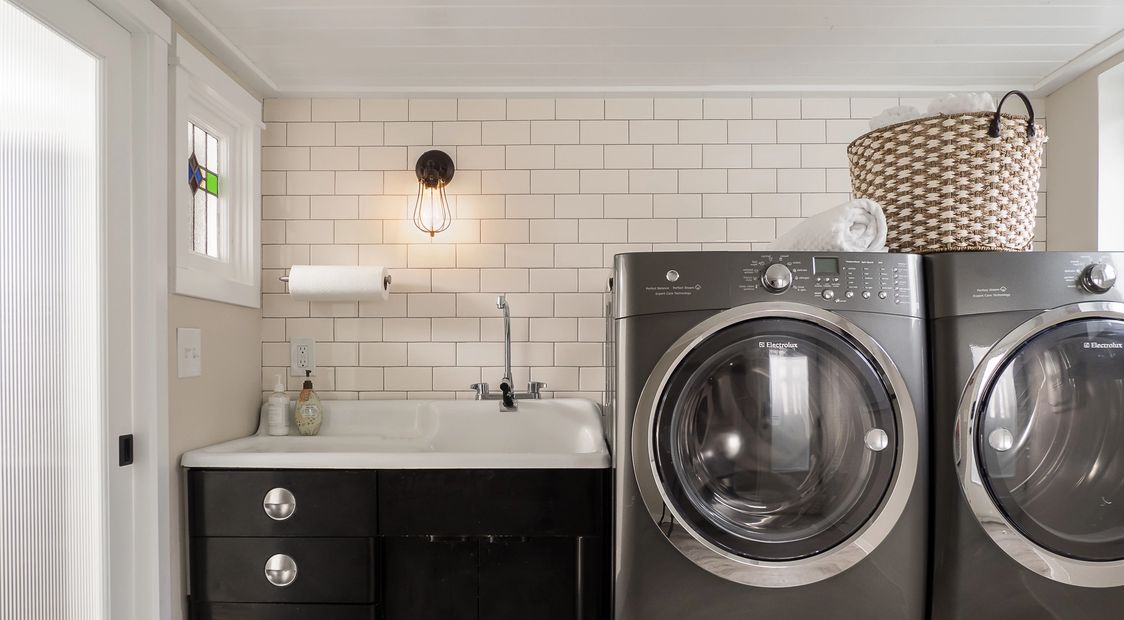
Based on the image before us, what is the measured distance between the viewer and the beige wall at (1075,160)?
2246 millimetres

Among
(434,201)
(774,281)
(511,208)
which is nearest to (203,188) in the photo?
(434,201)

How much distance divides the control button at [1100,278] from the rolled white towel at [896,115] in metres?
0.55

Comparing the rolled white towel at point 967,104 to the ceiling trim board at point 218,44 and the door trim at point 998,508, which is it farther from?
the ceiling trim board at point 218,44

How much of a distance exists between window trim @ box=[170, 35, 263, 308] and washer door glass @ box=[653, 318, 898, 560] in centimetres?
142

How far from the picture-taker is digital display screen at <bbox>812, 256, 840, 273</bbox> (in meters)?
1.61

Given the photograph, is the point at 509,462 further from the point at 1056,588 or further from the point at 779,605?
the point at 1056,588

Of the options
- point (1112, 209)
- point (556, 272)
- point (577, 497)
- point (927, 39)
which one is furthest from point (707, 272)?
point (1112, 209)

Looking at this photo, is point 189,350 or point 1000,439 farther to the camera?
point 189,350

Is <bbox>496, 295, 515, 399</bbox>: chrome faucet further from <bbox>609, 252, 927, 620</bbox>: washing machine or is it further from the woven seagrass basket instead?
the woven seagrass basket

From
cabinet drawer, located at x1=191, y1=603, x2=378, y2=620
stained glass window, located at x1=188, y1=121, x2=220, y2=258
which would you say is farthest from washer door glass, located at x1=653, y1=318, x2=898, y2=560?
stained glass window, located at x1=188, y1=121, x2=220, y2=258

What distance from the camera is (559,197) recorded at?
247cm

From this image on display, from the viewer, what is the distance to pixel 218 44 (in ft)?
6.75

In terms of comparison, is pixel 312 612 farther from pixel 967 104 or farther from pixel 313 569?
pixel 967 104

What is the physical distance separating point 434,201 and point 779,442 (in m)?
1.48
